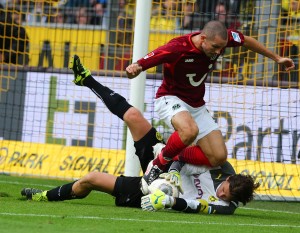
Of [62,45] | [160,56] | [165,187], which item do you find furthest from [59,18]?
[165,187]

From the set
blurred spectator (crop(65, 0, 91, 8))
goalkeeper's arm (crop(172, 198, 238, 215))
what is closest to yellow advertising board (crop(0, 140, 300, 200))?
goalkeeper's arm (crop(172, 198, 238, 215))

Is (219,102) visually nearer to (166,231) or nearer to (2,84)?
(2,84)

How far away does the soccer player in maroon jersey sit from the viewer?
890 cm

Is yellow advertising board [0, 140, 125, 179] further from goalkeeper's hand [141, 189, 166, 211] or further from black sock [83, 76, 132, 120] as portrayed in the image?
goalkeeper's hand [141, 189, 166, 211]

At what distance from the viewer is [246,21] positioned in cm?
1348

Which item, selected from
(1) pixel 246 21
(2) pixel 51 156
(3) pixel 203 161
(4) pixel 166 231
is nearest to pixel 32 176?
(2) pixel 51 156

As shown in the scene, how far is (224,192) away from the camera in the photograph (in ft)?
28.3

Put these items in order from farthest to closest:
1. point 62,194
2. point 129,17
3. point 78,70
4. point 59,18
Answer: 1. point 59,18
2. point 129,17
3. point 78,70
4. point 62,194

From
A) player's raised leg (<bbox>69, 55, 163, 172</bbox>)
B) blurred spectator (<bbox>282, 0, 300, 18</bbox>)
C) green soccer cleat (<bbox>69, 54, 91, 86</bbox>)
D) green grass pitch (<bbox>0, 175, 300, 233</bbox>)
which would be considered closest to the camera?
green grass pitch (<bbox>0, 175, 300, 233</bbox>)

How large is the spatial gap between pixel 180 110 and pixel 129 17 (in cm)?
558

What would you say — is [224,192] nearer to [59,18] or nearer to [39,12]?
[39,12]

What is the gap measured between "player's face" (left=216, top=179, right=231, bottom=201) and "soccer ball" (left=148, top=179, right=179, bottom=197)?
1.38 feet

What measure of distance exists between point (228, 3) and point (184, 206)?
7378mm

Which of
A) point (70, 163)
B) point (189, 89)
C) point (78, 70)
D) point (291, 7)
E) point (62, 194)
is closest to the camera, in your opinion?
A: point (62, 194)
